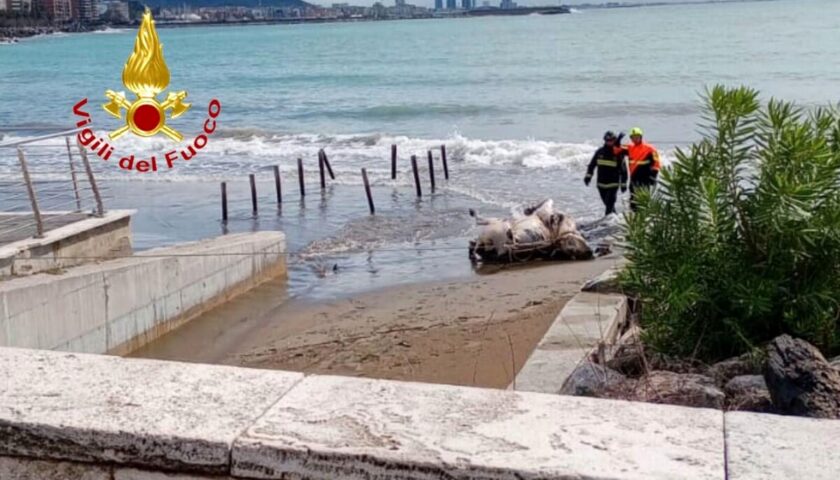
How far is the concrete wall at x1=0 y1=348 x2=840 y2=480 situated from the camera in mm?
2137

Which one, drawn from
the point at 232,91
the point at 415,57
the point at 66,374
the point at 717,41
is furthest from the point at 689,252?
the point at 717,41

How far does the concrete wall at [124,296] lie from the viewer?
28.2ft

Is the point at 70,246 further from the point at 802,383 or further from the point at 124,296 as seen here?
the point at 802,383

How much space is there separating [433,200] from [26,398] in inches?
782

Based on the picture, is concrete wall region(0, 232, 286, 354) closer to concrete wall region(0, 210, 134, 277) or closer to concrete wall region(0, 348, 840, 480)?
concrete wall region(0, 210, 134, 277)

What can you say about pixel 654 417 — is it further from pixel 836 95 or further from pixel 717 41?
pixel 717 41

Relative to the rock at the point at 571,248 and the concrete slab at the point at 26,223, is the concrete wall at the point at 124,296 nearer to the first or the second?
the concrete slab at the point at 26,223

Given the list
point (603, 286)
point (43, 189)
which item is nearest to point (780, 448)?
point (603, 286)

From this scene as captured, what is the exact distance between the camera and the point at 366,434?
7.54 feet

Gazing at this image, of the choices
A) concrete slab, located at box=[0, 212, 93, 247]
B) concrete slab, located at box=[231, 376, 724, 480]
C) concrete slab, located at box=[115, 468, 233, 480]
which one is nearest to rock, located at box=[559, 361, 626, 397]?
concrete slab, located at box=[231, 376, 724, 480]

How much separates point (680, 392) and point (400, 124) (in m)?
37.0

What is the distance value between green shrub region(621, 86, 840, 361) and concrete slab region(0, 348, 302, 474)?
2694 millimetres

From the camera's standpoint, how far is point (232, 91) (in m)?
58.7

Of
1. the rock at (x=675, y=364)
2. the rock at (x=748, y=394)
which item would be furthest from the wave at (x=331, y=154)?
the rock at (x=748, y=394)
